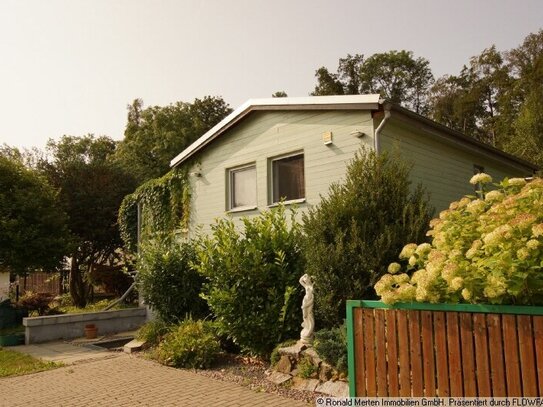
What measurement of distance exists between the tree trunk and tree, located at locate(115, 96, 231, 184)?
19055mm

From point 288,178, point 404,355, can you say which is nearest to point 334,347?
point 404,355

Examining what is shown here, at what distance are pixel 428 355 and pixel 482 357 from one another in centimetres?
48

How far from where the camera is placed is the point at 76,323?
490 inches

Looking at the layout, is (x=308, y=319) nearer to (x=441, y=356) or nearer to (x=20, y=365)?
(x=441, y=356)

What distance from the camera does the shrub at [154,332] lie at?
987cm

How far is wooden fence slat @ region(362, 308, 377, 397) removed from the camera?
14.9 ft

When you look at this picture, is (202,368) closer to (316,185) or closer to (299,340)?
(299,340)

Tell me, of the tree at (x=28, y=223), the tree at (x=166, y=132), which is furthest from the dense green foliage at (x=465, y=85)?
the tree at (x=28, y=223)

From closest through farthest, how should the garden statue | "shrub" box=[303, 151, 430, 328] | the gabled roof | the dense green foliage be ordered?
"shrub" box=[303, 151, 430, 328], the garden statue, the gabled roof, the dense green foliage

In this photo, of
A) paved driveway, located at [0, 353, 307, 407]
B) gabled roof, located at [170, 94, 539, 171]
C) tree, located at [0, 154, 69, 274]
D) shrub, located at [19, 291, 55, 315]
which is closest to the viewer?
paved driveway, located at [0, 353, 307, 407]

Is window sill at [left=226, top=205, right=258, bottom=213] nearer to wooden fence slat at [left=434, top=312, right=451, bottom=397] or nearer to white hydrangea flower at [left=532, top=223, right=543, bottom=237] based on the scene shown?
wooden fence slat at [left=434, top=312, right=451, bottom=397]

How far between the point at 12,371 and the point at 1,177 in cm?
740

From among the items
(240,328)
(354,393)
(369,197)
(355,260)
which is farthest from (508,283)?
(240,328)

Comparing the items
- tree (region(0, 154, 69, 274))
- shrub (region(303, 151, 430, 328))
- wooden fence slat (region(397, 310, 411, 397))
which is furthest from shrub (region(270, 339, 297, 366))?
tree (region(0, 154, 69, 274))
